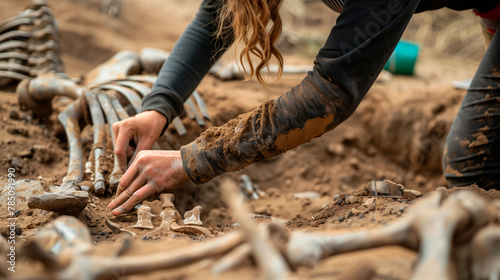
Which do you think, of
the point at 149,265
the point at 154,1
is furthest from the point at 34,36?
the point at 154,1

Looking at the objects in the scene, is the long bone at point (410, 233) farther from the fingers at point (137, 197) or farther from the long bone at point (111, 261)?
the fingers at point (137, 197)

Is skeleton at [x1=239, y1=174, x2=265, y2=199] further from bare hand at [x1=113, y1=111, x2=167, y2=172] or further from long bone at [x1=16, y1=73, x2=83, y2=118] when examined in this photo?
long bone at [x1=16, y1=73, x2=83, y2=118]

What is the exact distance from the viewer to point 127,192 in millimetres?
1771

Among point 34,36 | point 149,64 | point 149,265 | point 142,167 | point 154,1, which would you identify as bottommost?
point 142,167

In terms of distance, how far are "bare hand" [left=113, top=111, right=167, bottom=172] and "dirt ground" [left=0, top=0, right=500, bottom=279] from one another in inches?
9.5

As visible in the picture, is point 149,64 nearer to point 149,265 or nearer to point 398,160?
point 398,160

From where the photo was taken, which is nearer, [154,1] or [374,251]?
[374,251]

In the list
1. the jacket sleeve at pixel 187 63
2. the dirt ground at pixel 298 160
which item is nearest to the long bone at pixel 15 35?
the dirt ground at pixel 298 160

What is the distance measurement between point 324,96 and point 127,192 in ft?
3.13

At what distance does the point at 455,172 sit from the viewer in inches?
86.3

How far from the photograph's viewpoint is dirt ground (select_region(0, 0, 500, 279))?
1.20 metres

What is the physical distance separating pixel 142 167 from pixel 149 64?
158 centimetres

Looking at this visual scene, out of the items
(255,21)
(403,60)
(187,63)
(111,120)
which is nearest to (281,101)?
(255,21)

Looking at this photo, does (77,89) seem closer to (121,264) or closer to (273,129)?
(273,129)
